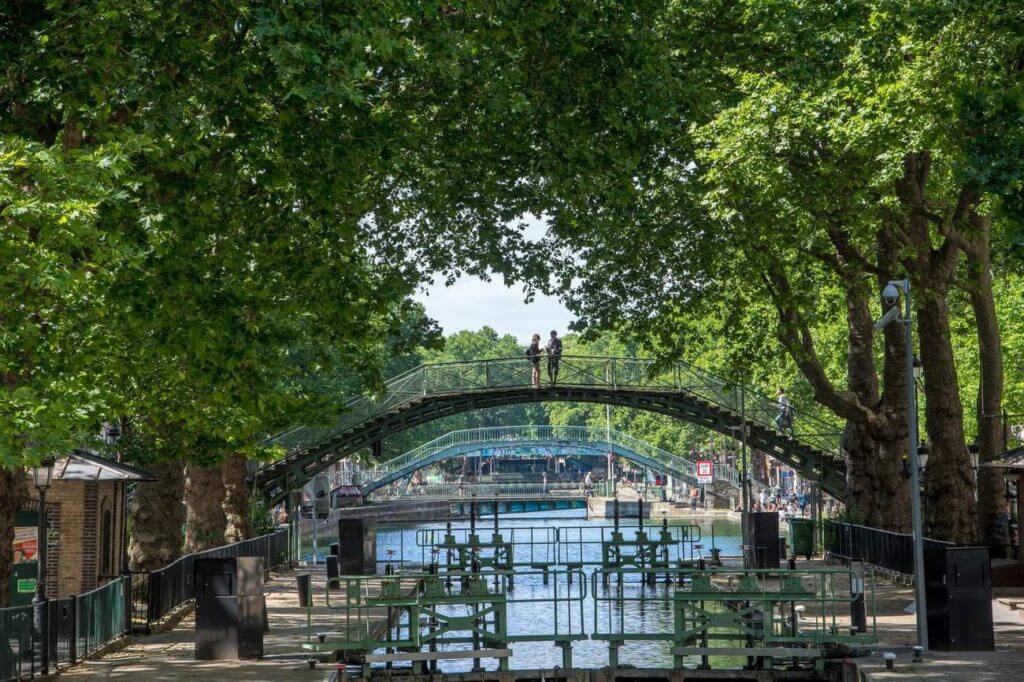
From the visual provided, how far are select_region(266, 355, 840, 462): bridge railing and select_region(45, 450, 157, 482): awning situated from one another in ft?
82.6

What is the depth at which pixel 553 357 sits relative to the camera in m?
50.4

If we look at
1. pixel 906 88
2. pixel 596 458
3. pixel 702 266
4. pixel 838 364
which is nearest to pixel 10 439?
pixel 906 88

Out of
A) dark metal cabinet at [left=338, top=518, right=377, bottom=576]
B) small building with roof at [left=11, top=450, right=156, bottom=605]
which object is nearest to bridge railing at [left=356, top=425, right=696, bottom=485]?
dark metal cabinet at [left=338, top=518, right=377, bottom=576]

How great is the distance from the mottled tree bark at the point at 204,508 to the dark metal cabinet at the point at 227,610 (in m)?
14.0

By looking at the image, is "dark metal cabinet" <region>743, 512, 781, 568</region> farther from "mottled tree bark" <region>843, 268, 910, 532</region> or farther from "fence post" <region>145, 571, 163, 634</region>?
"fence post" <region>145, 571, 163, 634</region>

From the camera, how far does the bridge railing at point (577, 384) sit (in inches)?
1961

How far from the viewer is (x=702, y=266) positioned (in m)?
33.0

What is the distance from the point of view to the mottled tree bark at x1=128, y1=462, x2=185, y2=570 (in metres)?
30.6

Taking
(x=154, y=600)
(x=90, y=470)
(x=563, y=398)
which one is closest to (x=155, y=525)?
(x=154, y=600)

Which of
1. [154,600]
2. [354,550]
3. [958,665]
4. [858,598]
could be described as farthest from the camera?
[354,550]

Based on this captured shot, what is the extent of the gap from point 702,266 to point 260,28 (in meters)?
19.7

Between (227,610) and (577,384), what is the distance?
3218 cm

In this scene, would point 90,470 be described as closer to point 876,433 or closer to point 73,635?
point 73,635

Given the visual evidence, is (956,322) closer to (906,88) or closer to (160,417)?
(906,88)
